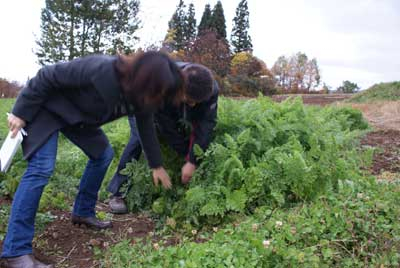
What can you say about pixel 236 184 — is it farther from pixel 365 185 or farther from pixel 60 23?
pixel 60 23

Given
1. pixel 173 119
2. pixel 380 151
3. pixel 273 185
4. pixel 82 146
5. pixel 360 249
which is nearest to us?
pixel 360 249

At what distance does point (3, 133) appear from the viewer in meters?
5.66

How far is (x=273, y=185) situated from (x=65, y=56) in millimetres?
31529

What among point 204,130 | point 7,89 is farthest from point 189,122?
point 7,89

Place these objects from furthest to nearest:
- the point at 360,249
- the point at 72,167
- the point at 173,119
A: the point at 72,167 < the point at 173,119 < the point at 360,249

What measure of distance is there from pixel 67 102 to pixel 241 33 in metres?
45.0

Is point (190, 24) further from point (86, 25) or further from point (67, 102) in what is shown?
point (67, 102)

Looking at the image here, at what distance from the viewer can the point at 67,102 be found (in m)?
3.09

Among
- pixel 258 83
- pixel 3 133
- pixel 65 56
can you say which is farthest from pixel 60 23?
pixel 3 133

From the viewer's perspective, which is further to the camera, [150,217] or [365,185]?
[150,217]

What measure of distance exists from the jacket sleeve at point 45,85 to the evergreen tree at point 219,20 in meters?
42.3

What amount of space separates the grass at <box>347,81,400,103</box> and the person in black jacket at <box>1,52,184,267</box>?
809 inches

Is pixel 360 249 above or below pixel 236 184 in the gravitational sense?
below

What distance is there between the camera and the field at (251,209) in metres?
2.90
